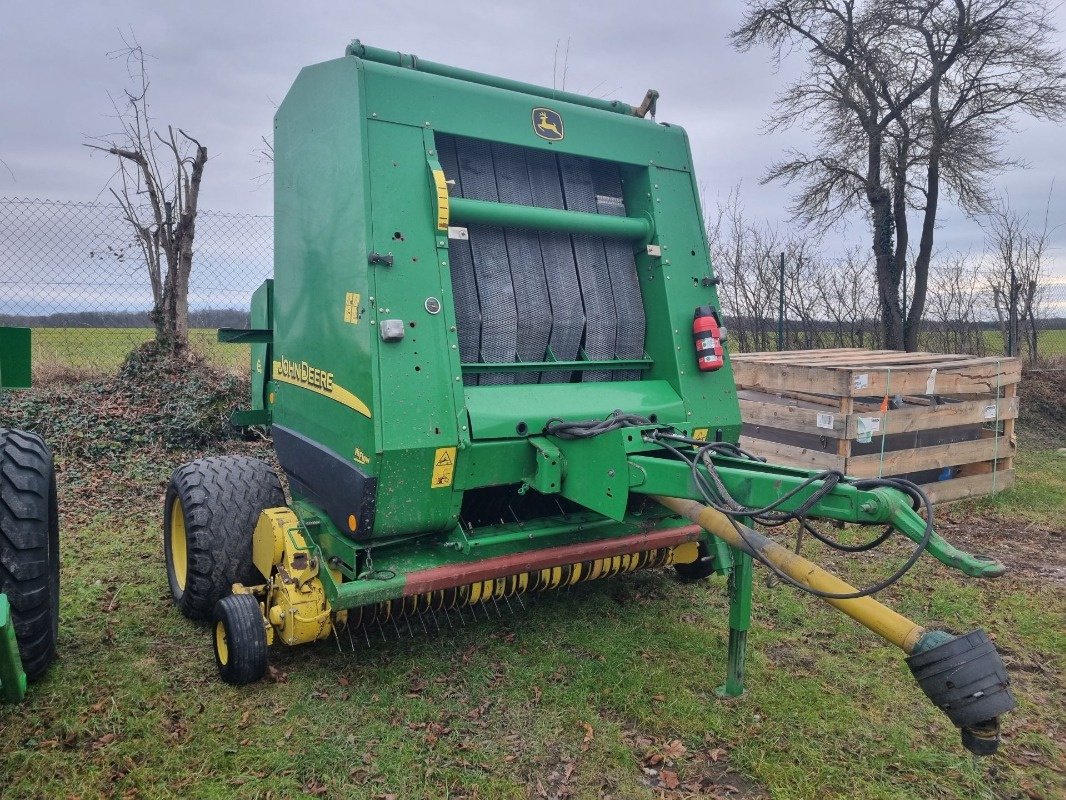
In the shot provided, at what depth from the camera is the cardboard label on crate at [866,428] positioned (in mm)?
5922

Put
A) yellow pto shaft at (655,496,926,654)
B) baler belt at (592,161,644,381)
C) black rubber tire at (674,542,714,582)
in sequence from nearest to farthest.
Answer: yellow pto shaft at (655,496,926,654), baler belt at (592,161,644,381), black rubber tire at (674,542,714,582)

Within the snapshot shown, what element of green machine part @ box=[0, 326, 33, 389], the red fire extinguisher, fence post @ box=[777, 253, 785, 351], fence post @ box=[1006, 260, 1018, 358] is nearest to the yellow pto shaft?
the red fire extinguisher

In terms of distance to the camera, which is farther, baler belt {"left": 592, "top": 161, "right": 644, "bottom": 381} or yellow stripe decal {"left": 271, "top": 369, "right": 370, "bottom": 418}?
baler belt {"left": 592, "top": 161, "right": 644, "bottom": 381}

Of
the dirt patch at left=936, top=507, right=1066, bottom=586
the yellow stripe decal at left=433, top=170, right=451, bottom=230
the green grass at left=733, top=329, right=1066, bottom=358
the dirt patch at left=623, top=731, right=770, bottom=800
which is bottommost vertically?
the dirt patch at left=623, top=731, right=770, bottom=800

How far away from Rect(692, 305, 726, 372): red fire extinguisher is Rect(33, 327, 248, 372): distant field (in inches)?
253

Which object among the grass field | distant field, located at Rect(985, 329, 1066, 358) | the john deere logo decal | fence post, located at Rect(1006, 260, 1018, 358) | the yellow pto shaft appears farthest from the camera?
distant field, located at Rect(985, 329, 1066, 358)

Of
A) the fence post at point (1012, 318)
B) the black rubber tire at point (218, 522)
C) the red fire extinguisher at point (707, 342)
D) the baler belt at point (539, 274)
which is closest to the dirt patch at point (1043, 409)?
the fence post at point (1012, 318)

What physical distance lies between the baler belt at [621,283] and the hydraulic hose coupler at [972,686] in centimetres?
211

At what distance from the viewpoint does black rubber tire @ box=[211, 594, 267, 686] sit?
315 cm

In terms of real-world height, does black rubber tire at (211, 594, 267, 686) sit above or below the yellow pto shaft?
below

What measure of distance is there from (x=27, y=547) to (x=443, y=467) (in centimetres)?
168

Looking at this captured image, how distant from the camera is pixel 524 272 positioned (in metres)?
3.71

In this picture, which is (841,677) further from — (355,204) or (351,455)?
(355,204)

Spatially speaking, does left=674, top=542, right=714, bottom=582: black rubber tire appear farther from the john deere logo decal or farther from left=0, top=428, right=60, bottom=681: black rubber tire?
left=0, top=428, right=60, bottom=681: black rubber tire
